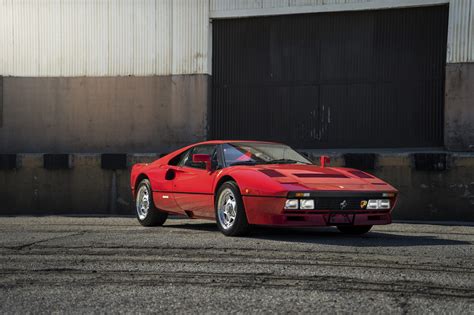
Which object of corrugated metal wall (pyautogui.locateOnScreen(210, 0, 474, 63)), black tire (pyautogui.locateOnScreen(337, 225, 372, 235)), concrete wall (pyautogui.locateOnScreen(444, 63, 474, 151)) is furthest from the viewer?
corrugated metal wall (pyautogui.locateOnScreen(210, 0, 474, 63))

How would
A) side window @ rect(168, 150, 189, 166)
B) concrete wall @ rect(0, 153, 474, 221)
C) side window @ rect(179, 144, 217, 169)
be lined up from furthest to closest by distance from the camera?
concrete wall @ rect(0, 153, 474, 221), side window @ rect(168, 150, 189, 166), side window @ rect(179, 144, 217, 169)

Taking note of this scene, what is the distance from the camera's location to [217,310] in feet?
13.2

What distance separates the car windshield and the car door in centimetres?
19

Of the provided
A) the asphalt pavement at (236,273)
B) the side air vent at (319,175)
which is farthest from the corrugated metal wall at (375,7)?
the side air vent at (319,175)

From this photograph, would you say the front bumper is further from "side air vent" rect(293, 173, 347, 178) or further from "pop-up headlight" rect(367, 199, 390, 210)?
"side air vent" rect(293, 173, 347, 178)

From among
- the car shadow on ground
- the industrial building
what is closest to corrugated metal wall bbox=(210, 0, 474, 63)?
the industrial building

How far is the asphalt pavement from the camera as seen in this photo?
4.18 m

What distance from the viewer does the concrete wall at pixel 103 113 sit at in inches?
590

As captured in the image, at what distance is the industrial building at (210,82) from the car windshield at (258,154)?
16.6ft

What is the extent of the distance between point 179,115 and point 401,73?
15.2 ft

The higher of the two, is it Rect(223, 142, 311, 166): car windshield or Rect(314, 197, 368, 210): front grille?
Rect(223, 142, 311, 166): car windshield

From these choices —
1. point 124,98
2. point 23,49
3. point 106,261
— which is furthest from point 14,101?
point 106,261

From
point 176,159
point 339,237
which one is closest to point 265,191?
point 339,237

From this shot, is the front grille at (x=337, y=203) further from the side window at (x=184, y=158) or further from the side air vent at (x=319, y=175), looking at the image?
the side window at (x=184, y=158)
